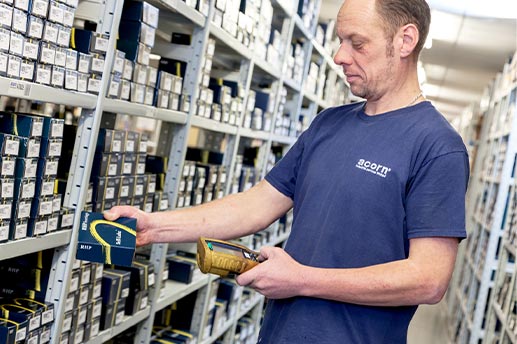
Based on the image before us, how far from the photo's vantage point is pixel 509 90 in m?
7.06

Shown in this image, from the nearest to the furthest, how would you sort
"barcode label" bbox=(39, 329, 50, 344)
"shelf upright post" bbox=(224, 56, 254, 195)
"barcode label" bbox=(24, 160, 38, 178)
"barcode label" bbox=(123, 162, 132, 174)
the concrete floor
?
"barcode label" bbox=(24, 160, 38, 178) < "barcode label" bbox=(39, 329, 50, 344) < "barcode label" bbox=(123, 162, 132, 174) < "shelf upright post" bbox=(224, 56, 254, 195) < the concrete floor

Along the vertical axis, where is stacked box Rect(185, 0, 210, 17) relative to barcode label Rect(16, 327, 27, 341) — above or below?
above

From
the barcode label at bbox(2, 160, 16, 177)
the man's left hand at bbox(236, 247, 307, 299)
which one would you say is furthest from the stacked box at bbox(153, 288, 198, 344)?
the man's left hand at bbox(236, 247, 307, 299)

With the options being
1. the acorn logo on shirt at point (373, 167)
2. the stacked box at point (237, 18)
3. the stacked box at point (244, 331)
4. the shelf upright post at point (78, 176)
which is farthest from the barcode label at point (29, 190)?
the stacked box at point (244, 331)

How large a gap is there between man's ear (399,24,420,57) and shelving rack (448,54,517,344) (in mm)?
3055

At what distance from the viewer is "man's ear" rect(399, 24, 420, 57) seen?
1944 mm

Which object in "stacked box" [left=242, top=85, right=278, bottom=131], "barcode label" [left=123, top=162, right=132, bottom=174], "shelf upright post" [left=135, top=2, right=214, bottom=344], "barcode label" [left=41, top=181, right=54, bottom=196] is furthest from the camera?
"stacked box" [left=242, top=85, right=278, bottom=131]

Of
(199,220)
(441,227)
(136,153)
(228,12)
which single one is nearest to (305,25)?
(228,12)

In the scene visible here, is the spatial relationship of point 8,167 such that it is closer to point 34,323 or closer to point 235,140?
point 34,323

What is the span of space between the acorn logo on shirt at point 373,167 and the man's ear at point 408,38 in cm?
31

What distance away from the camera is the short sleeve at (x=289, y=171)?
2229 mm

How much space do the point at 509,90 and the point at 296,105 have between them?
2.33 metres

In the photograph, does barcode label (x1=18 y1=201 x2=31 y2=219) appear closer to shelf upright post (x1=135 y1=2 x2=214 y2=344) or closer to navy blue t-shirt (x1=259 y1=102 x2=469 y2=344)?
navy blue t-shirt (x1=259 y1=102 x2=469 y2=344)

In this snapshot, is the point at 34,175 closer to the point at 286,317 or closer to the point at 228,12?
the point at 286,317
